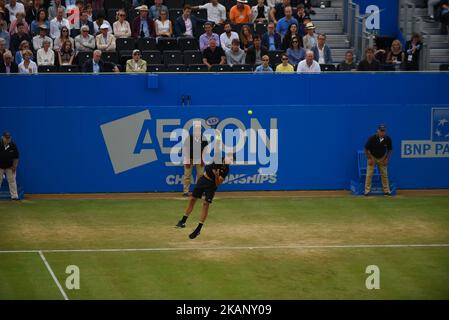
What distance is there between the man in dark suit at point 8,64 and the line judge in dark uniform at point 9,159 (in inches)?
126

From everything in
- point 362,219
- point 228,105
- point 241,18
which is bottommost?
point 362,219

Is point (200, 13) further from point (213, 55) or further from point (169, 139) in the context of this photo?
point (169, 139)

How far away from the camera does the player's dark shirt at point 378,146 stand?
98.0ft

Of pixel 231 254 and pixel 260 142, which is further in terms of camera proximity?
pixel 260 142

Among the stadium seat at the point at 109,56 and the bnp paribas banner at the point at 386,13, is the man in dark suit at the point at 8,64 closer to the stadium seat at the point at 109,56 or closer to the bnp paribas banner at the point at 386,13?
the stadium seat at the point at 109,56

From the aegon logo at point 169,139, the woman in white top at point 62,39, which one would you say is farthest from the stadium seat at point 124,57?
the aegon logo at point 169,139

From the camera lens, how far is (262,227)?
26.4 meters

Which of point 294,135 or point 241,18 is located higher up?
point 241,18

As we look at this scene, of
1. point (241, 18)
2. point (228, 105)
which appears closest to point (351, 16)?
point (241, 18)

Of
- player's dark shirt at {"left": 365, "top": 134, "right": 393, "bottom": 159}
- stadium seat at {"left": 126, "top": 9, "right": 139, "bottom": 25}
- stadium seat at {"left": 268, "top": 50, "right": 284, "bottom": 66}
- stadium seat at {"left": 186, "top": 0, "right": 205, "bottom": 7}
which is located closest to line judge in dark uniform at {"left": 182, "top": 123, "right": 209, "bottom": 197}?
stadium seat at {"left": 268, "top": 50, "right": 284, "bottom": 66}

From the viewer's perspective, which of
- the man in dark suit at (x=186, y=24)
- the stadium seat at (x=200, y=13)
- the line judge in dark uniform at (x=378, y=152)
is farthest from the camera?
the stadium seat at (x=200, y=13)

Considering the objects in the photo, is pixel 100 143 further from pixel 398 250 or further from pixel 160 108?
pixel 398 250

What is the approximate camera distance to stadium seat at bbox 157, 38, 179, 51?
33.0 m
